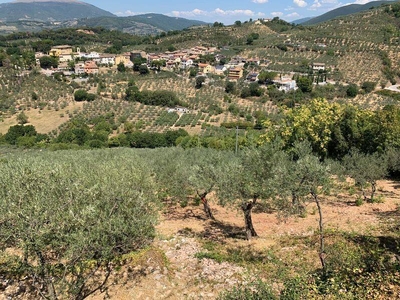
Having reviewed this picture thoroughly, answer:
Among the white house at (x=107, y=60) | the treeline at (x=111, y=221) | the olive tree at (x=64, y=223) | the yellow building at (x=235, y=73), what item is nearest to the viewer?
the olive tree at (x=64, y=223)

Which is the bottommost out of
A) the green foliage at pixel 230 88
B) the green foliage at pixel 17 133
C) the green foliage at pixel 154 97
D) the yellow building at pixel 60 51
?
the green foliage at pixel 17 133

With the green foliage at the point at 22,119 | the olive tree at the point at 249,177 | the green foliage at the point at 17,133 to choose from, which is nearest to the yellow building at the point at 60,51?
the green foliage at the point at 22,119

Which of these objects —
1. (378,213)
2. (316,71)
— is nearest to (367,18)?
(316,71)

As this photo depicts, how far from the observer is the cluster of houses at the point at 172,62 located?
9588 centimetres

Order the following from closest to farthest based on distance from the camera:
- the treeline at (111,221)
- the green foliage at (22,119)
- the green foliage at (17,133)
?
the treeline at (111,221) < the green foliage at (17,133) < the green foliage at (22,119)

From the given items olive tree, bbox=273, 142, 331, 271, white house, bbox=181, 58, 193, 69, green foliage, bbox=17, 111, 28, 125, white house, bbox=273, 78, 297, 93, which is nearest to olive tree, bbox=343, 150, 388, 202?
olive tree, bbox=273, 142, 331, 271

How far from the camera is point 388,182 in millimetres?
22469

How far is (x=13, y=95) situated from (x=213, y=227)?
73.1 metres

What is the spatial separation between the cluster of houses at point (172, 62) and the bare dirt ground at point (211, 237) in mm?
71187

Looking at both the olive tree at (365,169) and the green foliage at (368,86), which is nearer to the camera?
the olive tree at (365,169)

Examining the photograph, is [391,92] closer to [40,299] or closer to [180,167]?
[180,167]

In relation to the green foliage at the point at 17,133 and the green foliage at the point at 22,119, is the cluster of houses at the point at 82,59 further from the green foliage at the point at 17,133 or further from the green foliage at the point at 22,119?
the green foliage at the point at 17,133

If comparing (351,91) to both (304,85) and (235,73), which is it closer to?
(304,85)

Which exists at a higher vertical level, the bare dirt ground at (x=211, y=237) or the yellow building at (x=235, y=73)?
the yellow building at (x=235, y=73)
